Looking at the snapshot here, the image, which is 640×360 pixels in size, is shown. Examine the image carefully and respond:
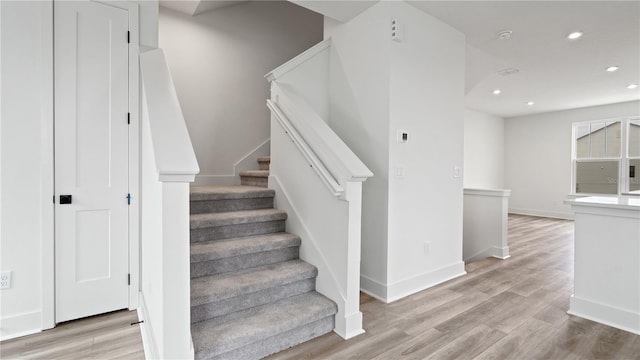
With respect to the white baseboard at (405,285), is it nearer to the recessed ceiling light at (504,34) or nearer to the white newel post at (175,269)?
the white newel post at (175,269)

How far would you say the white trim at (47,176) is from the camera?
7.17 ft

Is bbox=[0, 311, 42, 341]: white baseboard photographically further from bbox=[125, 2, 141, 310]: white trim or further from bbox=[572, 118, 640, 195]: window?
bbox=[572, 118, 640, 195]: window

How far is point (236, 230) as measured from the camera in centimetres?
258

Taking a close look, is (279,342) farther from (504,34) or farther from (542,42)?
(542,42)

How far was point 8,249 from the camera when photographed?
2.11 m

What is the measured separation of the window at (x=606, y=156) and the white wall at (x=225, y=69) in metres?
7.15

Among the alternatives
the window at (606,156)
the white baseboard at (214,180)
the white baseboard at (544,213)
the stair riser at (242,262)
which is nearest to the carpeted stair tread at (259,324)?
the stair riser at (242,262)

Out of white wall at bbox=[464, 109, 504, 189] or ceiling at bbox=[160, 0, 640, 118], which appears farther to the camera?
white wall at bbox=[464, 109, 504, 189]

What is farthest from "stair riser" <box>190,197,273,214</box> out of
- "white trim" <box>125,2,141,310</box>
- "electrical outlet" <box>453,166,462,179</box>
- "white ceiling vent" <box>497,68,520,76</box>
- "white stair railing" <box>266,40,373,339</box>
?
"white ceiling vent" <box>497,68,520,76</box>

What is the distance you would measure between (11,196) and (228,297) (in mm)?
1633

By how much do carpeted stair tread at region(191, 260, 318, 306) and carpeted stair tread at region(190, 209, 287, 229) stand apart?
1.35ft

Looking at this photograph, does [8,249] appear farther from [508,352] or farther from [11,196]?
[508,352]

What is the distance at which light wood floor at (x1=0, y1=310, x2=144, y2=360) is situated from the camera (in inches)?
75.3

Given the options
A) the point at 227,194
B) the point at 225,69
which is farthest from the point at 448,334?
the point at 225,69
